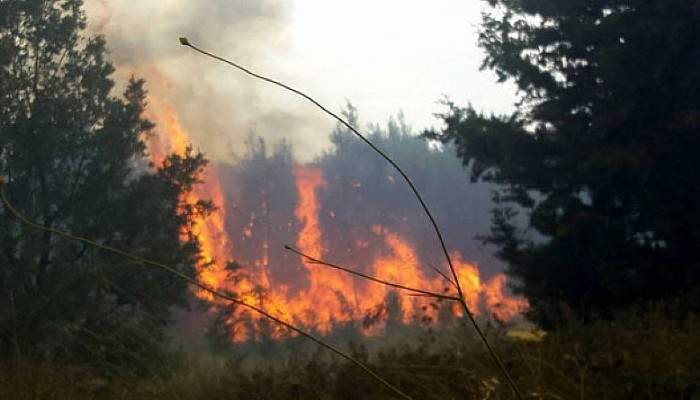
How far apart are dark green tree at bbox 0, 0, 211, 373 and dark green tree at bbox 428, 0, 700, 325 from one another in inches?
340

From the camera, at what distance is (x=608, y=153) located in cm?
1195

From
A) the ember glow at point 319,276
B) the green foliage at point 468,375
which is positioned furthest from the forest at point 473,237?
the ember glow at point 319,276

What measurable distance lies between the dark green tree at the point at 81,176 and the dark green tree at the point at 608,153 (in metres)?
8.64

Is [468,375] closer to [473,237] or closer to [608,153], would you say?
[608,153]

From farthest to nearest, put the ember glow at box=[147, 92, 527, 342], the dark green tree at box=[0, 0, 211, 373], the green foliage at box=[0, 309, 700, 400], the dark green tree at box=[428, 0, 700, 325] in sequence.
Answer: the ember glow at box=[147, 92, 527, 342] → the dark green tree at box=[0, 0, 211, 373] → the dark green tree at box=[428, 0, 700, 325] → the green foliage at box=[0, 309, 700, 400]

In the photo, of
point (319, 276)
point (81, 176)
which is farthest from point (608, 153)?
point (319, 276)

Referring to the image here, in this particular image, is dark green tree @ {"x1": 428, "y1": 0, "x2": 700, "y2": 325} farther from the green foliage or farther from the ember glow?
the ember glow

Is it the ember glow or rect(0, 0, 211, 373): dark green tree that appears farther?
the ember glow

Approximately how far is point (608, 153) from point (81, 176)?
43.9ft

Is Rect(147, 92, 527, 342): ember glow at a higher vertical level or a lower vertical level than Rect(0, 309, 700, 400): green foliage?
higher

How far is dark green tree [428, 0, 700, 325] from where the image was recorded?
1195 cm

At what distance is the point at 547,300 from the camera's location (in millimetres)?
13609

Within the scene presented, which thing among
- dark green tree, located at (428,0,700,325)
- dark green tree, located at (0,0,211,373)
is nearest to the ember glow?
dark green tree, located at (0,0,211,373)

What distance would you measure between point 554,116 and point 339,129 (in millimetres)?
44292
